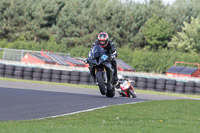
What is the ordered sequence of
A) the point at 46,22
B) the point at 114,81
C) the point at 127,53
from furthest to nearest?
the point at 46,22
the point at 127,53
the point at 114,81

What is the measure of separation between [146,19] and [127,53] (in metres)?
19.3

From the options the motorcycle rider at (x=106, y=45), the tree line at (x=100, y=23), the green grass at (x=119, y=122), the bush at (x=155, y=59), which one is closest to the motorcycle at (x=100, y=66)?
the motorcycle rider at (x=106, y=45)

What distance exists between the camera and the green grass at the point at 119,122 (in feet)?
21.9

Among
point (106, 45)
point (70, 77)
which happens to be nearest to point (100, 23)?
point (70, 77)

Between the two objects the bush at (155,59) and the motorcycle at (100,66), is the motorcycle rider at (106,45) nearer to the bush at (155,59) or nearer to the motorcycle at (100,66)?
the motorcycle at (100,66)

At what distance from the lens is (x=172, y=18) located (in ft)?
211

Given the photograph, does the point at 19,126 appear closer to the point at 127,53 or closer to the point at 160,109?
the point at 160,109

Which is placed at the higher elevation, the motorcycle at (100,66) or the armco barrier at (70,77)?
the motorcycle at (100,66)

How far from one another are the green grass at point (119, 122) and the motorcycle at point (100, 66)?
2.36m

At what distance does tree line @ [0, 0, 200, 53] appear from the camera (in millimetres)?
59344

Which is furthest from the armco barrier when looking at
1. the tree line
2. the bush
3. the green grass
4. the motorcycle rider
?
the tree line

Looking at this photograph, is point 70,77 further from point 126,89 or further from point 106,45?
point 106,45

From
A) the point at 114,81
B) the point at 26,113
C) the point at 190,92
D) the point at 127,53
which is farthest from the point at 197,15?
the point at 26,113

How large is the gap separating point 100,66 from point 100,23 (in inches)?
1981
